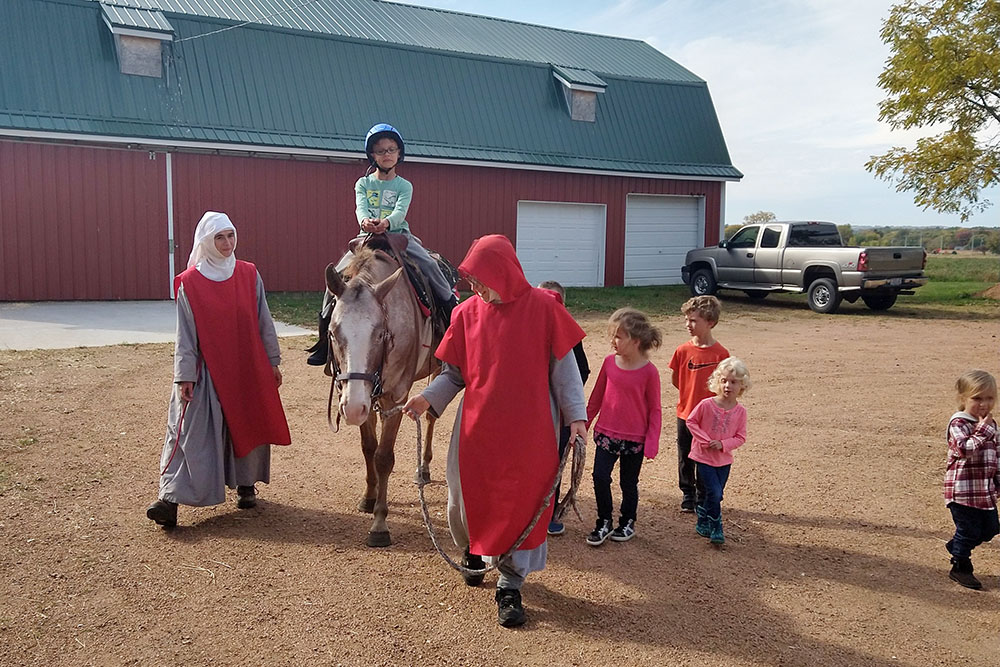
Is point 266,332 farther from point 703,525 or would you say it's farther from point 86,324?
point 86,324

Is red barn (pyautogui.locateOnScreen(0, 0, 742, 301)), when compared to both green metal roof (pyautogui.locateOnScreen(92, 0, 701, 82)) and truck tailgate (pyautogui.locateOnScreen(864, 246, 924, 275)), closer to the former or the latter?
green metal roof (pyautogui.locateOnScreen(92, 0, 701, 82))

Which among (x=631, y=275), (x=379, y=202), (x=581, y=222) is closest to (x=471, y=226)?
(x=581, y=222)

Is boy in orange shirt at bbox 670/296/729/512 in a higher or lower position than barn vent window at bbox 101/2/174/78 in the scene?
lower

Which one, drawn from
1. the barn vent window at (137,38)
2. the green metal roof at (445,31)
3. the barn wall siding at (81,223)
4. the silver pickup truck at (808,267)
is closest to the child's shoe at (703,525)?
the silver pickup truck at (808,267)

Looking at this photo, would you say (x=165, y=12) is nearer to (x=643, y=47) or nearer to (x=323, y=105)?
(x=323, y=105)

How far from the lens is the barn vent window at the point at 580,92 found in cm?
2033

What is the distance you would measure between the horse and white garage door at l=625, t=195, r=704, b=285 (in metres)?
16.9

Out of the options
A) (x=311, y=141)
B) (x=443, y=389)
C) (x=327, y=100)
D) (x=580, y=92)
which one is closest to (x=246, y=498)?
(x=443, y=389)

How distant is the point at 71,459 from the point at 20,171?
10.5 meters

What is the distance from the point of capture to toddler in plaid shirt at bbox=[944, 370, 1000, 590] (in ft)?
12.8

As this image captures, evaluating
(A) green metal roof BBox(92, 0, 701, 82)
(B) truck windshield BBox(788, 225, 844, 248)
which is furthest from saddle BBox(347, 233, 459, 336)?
(B) truck windshield BBox(788, 225, 844, 248)

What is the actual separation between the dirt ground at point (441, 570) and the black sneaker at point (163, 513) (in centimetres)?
→ 8

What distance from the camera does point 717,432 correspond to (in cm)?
A: 439

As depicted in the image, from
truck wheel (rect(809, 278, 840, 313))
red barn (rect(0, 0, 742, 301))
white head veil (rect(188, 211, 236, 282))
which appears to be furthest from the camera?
truck wheel (rect(809, 278, 840, 313))
